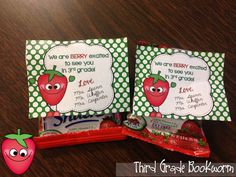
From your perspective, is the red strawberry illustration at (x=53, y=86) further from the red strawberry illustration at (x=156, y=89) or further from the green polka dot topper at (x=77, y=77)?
the red strawberry illustration at (x=156, y=89)

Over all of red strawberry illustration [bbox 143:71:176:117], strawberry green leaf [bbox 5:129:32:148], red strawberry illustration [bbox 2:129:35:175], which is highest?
red strawberry illustration [bbox 143:71:176:117]

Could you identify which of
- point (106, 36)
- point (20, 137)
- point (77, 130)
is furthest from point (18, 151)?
point (106, 36)

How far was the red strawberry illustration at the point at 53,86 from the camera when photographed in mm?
672

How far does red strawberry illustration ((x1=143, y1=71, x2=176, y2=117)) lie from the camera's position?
69 centimetres

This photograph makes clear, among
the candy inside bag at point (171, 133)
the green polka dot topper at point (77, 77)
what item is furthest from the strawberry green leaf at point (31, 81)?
the candy inside bag at point (171, 133)

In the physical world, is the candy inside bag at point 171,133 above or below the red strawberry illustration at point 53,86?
below

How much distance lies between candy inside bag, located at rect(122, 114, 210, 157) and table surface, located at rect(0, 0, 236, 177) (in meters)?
0.02

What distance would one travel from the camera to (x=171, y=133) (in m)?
0.70

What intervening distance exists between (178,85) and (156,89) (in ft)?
0.18

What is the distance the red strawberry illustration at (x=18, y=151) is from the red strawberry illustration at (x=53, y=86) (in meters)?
0.09

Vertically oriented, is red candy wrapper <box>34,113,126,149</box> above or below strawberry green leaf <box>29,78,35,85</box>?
below

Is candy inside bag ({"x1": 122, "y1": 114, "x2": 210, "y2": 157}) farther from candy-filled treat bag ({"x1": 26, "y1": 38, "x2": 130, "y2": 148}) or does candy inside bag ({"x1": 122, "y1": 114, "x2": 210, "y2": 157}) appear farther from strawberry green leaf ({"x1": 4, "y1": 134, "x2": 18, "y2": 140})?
strawberry green leaf ({"x1": 4, "y1": 134, "x2": 18, "y2": 140})

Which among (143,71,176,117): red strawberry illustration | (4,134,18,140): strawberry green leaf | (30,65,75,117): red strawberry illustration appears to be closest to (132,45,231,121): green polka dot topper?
(143,71,176,117): red strawberry illustration

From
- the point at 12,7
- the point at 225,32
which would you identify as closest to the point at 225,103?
the point at 225,32
